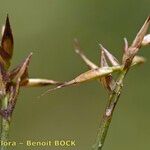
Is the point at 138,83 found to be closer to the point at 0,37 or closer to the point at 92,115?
the point at 92,115

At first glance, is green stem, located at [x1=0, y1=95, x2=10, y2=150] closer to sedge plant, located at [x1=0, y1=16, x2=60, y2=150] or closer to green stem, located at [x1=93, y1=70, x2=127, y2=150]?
sedge plant, located at [x1=0, y1=16, x2=60, y2=150]

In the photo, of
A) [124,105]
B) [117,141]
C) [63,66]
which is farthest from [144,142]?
[63,66]

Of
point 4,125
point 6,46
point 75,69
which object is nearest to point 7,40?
point 6,46

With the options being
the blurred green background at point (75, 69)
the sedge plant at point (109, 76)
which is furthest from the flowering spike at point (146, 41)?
the blurred green background at point (75, 69)

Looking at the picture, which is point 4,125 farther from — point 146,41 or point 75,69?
point 75,69

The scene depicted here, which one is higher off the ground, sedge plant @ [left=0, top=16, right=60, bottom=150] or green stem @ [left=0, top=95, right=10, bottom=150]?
sedge plant @ [left=0, top=16, right=60, bottom=150]

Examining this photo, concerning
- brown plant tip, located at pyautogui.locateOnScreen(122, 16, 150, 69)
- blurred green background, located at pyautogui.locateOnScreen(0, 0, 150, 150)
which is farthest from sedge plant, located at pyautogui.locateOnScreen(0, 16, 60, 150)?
blurred green background, located at pyautogui.locateOnScreen(0, 0, 150, 150)
